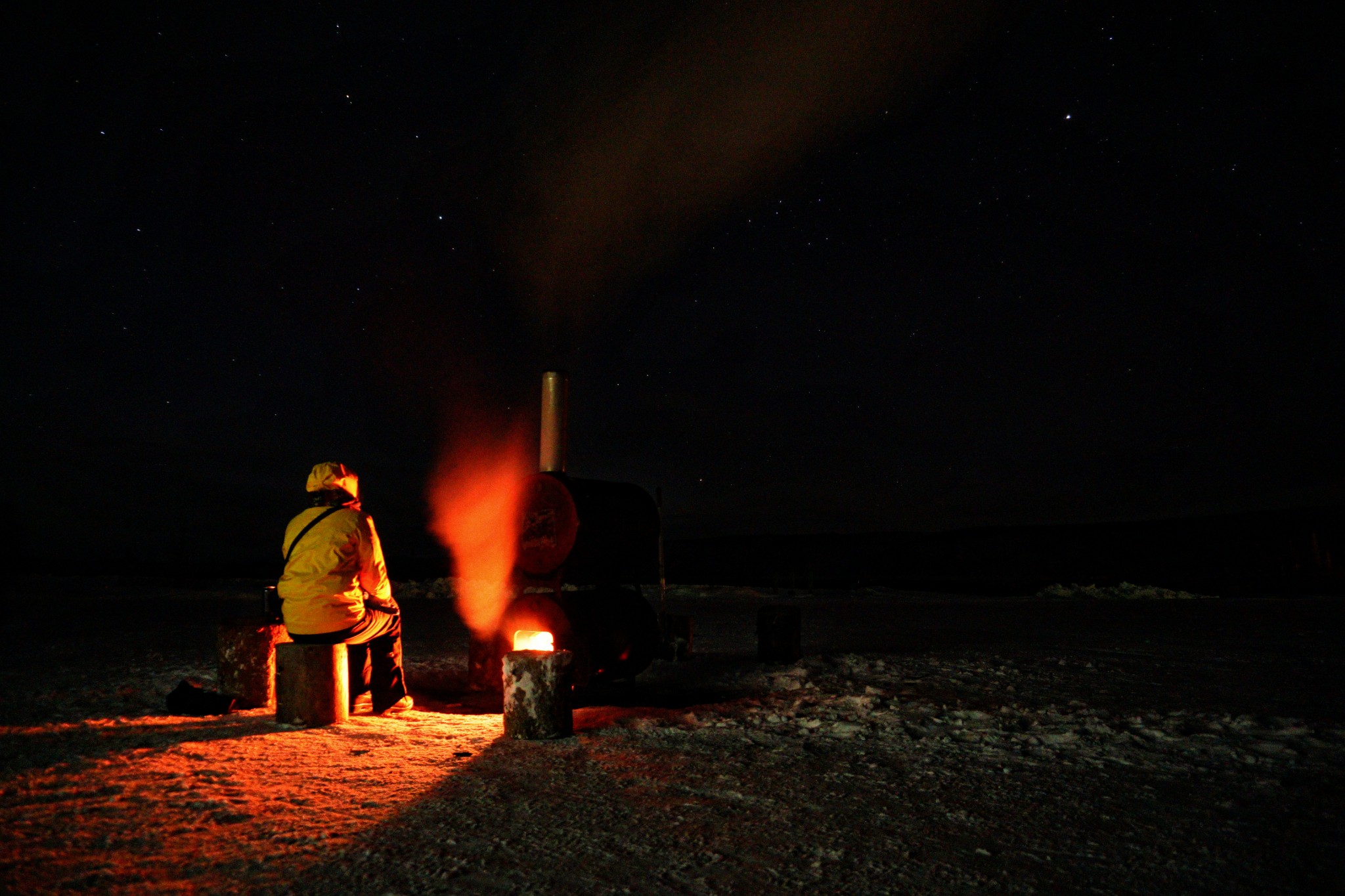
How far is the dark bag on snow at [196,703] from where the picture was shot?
255 inches

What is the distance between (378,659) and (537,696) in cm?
185

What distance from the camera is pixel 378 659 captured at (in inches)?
266

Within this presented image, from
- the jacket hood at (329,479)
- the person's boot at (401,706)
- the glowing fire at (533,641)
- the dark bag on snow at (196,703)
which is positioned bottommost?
the person's boot at (401,706)

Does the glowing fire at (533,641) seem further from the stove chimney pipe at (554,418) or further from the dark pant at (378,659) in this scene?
the stove chimney pipe at (554,418)

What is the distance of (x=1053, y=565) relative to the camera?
38.8 meters

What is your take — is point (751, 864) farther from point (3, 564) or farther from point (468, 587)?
point (3, 564)

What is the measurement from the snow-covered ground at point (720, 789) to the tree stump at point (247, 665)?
0.34 m

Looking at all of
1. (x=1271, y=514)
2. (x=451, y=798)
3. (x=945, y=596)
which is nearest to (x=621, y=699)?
(x=451, y=798)

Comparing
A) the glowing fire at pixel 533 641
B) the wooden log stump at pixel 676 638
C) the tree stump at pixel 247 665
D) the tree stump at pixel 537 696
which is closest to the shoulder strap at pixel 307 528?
the tree stump at pixel 247 665

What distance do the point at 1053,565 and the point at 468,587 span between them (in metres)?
27.7

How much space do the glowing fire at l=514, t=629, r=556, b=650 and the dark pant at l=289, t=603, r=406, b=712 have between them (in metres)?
0.97

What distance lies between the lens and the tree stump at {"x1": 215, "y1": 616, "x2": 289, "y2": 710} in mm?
6805

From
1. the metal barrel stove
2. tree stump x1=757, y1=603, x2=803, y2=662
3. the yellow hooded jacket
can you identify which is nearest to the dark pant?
the yellow hooded jacket

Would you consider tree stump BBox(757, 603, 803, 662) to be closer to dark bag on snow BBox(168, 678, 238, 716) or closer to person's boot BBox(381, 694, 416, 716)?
person's boot BBox(381, 694, 416, 716)
